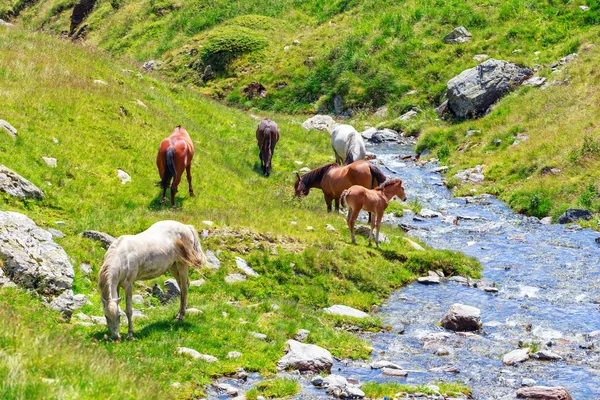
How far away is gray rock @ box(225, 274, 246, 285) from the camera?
1611cm

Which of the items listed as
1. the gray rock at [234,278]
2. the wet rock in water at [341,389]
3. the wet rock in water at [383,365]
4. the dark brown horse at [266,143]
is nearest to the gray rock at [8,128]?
the gray rock at [234,278]

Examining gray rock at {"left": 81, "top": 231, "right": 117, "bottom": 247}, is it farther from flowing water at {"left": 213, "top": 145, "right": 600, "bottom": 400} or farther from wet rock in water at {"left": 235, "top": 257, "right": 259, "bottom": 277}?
flowing water at {"left": 213, "top": 145, "right": 600, "bottom": 400}

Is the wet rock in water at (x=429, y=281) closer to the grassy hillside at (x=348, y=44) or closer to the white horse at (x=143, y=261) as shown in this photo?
the white horse at (x=143, y=261)

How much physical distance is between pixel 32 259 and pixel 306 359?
17.2 ft

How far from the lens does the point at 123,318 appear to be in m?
12.7

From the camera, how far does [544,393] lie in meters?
11.3

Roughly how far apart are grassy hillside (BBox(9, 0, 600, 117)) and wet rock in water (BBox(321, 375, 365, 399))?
33.0m

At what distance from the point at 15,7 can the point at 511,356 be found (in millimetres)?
92050

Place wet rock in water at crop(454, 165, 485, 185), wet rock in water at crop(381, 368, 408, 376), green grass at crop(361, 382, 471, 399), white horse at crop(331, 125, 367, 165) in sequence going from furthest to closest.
Result: wet rock in water at crop(454, 165, 485, 185)
white horse at crop(331, 125, 367, 165)
wet rock in water at crop(381, 368, 408, 376)
green grass at crop(361, 382, 471, 399)

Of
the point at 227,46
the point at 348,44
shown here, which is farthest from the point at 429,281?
the point at 227,46

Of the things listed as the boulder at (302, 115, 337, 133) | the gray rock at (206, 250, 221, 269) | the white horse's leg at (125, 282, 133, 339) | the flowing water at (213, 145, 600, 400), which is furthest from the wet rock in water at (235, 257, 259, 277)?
the boulder at (302, 115, 337, 133)

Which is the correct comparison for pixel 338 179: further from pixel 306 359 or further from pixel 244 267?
pixel 306 359

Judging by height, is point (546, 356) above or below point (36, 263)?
below

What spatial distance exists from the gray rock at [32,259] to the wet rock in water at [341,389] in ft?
15.6
